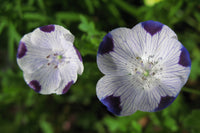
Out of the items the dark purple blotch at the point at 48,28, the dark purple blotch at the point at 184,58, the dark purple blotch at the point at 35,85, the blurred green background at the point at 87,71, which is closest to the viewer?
the dark purple blotch at the point at 184,58

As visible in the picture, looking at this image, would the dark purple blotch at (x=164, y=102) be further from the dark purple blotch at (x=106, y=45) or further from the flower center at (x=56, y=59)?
the flower center at (x=56, y=59)

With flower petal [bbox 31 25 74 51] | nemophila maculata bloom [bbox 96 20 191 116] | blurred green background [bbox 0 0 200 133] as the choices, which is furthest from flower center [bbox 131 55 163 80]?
flower petal [bbox 31 25 74 51]

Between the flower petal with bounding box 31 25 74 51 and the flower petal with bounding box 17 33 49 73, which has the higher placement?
the flower petal with bounding box 31 25 74 51

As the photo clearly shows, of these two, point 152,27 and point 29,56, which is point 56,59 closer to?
point 29,56

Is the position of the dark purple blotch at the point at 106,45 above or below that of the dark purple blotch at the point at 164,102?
above

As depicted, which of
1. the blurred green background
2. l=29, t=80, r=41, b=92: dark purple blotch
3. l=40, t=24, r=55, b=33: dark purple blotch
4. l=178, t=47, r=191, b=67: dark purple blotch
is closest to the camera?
l=178, t=47, r=191, b=67: dark purple blotch

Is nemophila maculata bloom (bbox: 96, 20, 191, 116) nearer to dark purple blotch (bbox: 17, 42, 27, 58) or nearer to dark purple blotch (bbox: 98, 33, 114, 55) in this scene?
dark purple blotch (bbox: 98, 33, 114, 55)

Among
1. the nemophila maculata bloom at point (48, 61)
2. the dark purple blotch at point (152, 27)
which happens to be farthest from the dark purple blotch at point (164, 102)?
the nemophila maculata bloom at point (48, 61)

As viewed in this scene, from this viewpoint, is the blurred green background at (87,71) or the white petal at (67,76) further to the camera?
the blurred green background at (87,71)
